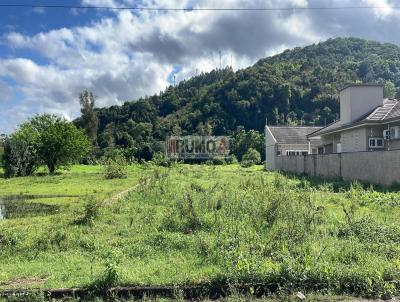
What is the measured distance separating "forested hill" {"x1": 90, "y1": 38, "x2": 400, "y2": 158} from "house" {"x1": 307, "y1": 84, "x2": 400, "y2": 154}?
129 feet

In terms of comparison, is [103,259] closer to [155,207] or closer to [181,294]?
[181,294]

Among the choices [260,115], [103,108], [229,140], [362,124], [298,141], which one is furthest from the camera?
[103,108]

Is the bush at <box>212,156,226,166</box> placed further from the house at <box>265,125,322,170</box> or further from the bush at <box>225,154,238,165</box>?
the house at <box>265,125,322,170</box>

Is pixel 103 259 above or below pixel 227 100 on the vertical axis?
below

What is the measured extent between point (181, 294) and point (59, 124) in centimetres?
4333

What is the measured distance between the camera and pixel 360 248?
7.02m

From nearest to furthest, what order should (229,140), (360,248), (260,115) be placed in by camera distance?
(360,248) < (229,140) < (260,115)

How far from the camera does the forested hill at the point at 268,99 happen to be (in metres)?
72.5

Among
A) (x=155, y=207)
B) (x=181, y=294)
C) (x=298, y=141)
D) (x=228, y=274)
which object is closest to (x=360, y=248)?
(x=228, y=274)

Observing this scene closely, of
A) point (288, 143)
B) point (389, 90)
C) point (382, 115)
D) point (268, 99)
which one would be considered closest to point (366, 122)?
point (382, 115)

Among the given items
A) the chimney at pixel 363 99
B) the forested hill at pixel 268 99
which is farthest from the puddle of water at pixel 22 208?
the forested hill at pixel 268 99

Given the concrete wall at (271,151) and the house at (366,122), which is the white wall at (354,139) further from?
the concrete wall at (271,151)

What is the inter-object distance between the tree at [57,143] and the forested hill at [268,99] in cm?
2805

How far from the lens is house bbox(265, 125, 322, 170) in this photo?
43287 millimetres
